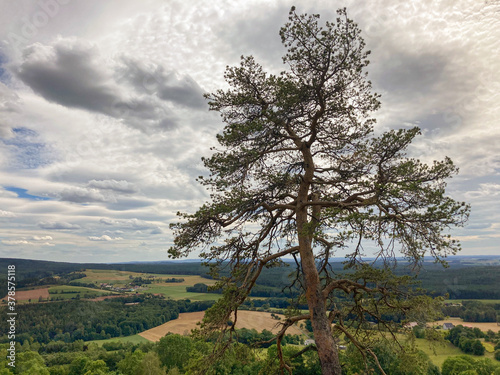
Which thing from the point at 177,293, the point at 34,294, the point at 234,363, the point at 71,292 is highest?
the point at 234,363

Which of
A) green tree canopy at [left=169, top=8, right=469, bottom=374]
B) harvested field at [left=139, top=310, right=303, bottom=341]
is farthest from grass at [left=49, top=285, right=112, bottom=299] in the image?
green tree canopy at [left=169, top=8, right=469, bottom=374]

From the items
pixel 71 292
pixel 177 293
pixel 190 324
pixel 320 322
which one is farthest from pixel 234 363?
pixel 71 292

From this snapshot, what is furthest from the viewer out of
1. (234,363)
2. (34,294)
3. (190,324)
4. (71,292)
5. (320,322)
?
(71,292)

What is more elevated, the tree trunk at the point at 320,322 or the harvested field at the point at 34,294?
the tree trunk at the point at 320,322

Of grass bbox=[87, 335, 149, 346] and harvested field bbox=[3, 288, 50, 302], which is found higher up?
harvested field bbox=[3, 288, 50, 302]

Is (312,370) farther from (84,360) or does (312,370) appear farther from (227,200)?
(84,360)

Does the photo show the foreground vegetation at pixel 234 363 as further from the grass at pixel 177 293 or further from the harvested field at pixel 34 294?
the grass at pixel 177 293

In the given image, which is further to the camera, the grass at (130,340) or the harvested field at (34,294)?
the harvested field at (34,294)

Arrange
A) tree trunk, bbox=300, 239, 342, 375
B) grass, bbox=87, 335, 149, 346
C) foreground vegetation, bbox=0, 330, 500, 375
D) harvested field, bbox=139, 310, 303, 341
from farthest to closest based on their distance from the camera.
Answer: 1. grass, bbox=87, 335, 149, 346
2. harvested field, bbox=139, 310, 303, 341
3. foreground vegetation, bbox=0, 330, 500, 375
4. tree trunk, bbox=300, 239, 342, 375

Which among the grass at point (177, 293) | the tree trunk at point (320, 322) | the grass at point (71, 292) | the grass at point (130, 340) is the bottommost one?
the grass at point (130, 340)

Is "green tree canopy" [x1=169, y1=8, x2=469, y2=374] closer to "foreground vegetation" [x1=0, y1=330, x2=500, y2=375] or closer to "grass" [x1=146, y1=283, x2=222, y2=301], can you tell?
"foreground vegetation" [x1=0, y1=330, x2=500, y2=375]

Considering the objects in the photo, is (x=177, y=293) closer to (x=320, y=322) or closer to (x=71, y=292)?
(x=71, y=292)

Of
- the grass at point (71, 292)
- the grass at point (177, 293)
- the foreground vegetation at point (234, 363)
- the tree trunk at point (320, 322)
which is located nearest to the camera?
the tree trunk at point (320, 322)

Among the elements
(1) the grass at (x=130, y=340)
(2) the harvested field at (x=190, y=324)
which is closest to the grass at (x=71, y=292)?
(1) the grass at (x=130, y=340)
